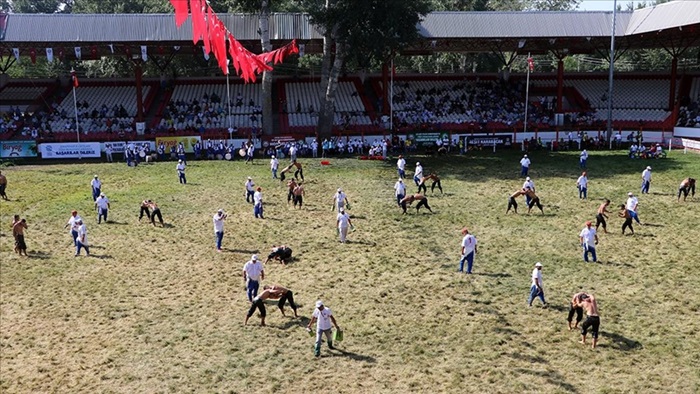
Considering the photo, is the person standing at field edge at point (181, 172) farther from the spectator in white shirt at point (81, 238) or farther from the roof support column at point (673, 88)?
the roof support column at point (673, 88)

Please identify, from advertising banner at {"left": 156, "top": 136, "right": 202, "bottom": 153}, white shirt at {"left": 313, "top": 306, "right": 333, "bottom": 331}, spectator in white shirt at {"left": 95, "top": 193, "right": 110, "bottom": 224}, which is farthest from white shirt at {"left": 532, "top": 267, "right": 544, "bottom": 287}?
advertising banner at {"left": 156, "top": 136, "right": 202, "bottom": 153}

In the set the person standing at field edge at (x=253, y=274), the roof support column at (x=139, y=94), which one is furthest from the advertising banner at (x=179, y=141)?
the person standing at field edge at (x=253, y=274)

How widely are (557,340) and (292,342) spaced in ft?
20.0

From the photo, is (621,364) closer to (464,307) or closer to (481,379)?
(481,379)

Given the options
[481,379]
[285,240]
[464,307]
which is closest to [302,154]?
[285,240]

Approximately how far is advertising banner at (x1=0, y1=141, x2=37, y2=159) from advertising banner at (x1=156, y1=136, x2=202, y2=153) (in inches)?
319

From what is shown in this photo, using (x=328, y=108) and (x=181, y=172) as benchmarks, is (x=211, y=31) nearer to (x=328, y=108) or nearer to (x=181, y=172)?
(x=181, y=172)

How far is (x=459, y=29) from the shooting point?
4553 cm

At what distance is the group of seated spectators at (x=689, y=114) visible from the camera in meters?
44.9

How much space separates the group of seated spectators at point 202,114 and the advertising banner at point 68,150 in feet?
16.2

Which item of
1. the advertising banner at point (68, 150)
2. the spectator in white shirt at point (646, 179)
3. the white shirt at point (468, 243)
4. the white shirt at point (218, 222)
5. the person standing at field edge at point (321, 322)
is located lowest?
the person standing at field edge at point (321, 322)

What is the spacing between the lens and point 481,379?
12.9 m

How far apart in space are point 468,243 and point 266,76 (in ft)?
91.1

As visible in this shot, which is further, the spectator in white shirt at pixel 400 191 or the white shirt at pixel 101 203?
the spectator in white shirt at pixel 400 191
